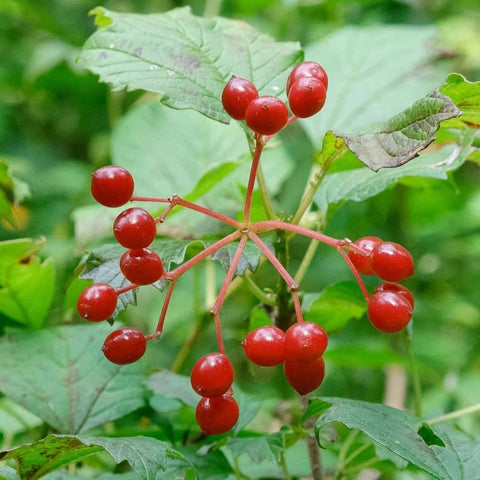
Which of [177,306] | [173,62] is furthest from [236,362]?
[173,62]

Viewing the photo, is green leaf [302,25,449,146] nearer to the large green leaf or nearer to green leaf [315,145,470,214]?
green leaf [315,145,470,214]

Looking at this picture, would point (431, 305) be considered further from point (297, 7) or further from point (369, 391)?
point (297, 7)

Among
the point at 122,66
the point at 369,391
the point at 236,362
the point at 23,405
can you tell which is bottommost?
the point at 236,362

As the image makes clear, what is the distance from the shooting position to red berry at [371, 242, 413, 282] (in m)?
0.69

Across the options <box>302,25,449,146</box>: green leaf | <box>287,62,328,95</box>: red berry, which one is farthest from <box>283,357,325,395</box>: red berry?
<box>302,25,449,146</box>: green leaf

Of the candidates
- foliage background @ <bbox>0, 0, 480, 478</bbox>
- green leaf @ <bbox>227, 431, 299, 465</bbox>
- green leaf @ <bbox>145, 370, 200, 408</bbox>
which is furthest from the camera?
foliage background @ <bbox>0, 0, 480, 478</bbox>

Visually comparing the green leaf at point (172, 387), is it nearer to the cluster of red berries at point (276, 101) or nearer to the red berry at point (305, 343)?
the red berry at point (305, 343)

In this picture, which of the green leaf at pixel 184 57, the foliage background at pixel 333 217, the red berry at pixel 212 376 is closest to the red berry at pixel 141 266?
the red berry at pixel 212 376

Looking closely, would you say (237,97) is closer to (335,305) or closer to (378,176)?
(378,176)

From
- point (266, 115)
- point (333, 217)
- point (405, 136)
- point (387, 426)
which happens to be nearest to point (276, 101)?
point (266, 115)

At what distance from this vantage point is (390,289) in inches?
28.7

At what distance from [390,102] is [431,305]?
93cm

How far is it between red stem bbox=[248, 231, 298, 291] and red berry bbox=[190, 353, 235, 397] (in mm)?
108

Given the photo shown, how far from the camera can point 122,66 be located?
0.88 m
